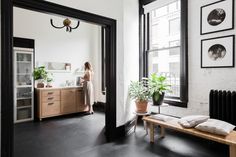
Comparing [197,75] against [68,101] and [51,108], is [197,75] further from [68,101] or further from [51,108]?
[51,108]

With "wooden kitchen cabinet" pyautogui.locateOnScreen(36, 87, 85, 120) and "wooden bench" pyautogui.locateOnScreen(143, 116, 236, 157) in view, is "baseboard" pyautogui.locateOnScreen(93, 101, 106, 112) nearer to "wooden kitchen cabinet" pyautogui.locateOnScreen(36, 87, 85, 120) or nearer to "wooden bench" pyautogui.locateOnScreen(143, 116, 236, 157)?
"wooden kitchen cabinet" pyautogui.locateOnScreen(36, 87, 85, 120)

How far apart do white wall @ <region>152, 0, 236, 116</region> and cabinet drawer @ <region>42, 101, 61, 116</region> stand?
10.3ft

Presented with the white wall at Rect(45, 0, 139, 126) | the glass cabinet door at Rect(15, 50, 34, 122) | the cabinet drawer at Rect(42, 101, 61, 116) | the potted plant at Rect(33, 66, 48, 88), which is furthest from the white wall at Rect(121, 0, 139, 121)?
the glass cabinet door at Rect(15, 50, 34, 122)

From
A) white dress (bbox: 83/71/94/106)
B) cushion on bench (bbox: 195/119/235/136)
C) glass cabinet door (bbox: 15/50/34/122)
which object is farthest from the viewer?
white dress (bbox: 83/71/94/106)

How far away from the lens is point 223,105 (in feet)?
8.23

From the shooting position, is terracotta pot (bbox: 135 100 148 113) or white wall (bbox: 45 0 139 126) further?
terracotta pot (bbox: 135 100 148 113)

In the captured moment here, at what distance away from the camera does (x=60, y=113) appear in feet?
14.9

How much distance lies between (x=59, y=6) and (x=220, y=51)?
2636 millimetres

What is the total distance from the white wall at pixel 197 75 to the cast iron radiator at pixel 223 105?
0.71 ft

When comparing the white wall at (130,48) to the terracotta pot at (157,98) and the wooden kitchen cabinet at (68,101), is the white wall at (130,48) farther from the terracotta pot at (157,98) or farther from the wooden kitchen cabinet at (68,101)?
the wooden kitchen cabinet at (68,101)

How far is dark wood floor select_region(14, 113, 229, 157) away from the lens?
2.45 metres

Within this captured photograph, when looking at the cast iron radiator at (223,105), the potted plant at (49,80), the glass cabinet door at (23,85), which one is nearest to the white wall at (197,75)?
the cast iron radiator at (223,105)

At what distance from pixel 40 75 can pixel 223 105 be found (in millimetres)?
4177

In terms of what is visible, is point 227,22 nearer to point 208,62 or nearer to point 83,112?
point 208,62
